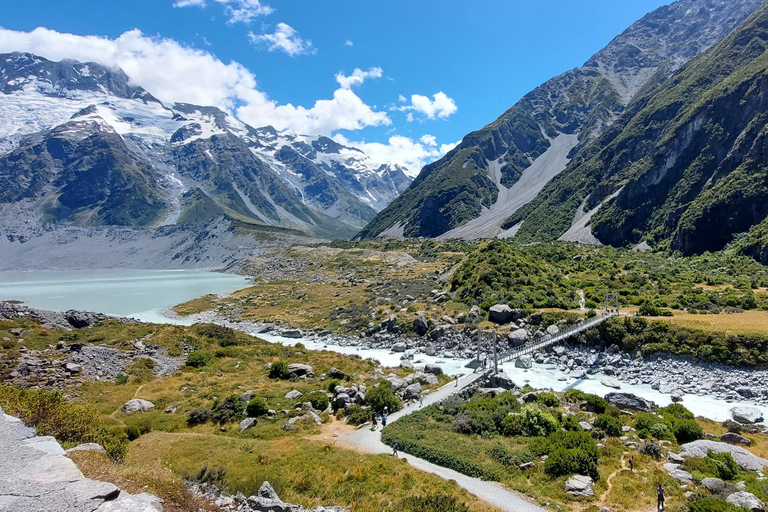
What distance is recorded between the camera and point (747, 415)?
22438 mm

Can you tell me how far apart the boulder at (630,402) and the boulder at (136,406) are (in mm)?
28732

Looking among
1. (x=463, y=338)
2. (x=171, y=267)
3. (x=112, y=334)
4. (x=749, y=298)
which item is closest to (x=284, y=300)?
(x=112, y=334)

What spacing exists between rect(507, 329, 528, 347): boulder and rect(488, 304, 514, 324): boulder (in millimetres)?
4420

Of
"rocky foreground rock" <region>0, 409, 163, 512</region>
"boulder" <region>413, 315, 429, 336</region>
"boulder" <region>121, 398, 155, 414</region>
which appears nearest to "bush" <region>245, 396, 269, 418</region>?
"boulder" <region>121, 398, 155, 414</region>

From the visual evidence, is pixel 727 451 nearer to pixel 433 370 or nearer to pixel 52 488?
pixel 433 370

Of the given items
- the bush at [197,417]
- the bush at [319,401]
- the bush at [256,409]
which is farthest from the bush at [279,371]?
the bush at [197,417]

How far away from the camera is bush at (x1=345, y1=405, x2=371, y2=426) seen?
2211 cm

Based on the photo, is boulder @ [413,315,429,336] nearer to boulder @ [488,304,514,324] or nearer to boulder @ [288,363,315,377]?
boulder @ [488,304,514,324]

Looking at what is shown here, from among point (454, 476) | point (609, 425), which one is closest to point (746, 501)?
point (609, 425)

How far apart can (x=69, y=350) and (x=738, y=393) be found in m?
48.0

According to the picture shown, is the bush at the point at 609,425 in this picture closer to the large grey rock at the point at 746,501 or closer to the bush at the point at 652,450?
the bush at the point at 652,450

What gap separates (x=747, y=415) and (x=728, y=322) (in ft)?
50.6

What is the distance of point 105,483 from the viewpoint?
8781 millimetres

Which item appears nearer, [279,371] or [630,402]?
[630,402]
